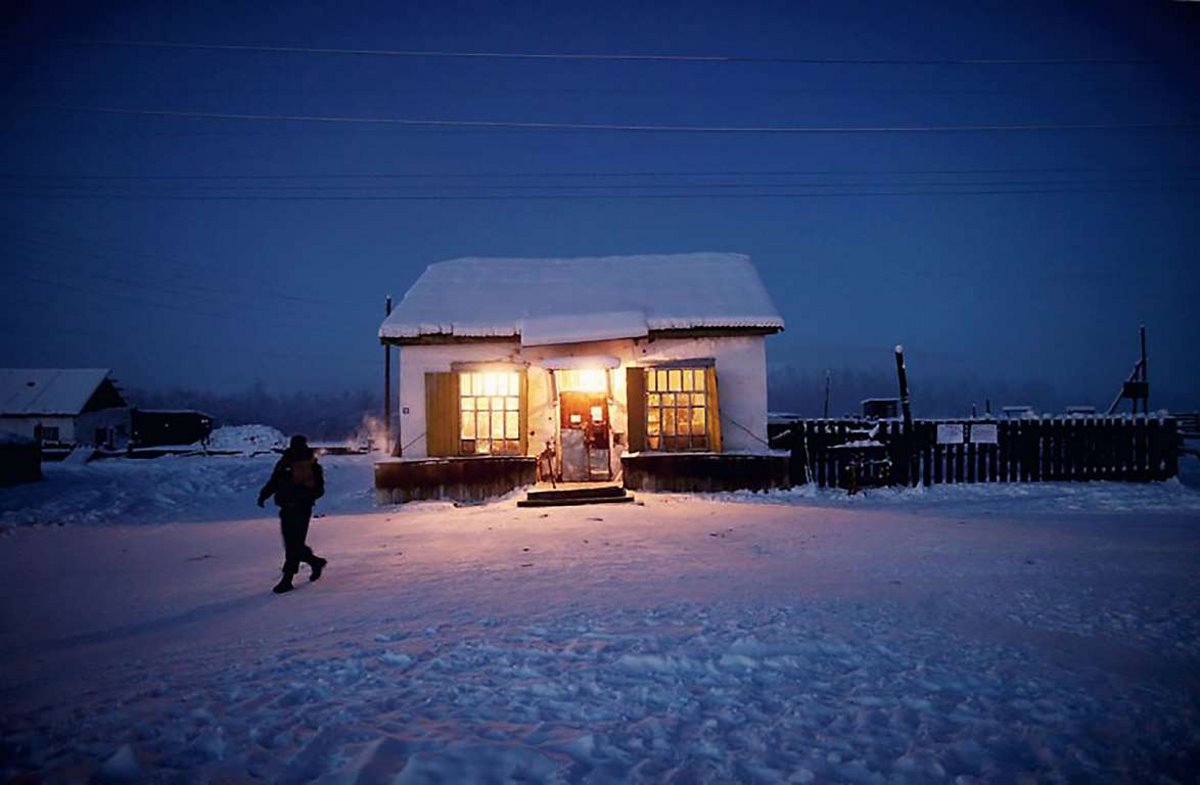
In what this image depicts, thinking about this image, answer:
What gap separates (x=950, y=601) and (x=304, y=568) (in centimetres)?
718

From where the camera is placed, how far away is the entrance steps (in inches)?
476

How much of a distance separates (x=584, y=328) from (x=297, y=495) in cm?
791

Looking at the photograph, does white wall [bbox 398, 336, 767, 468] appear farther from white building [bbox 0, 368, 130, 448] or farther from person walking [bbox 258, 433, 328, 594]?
white building [bbox 0, 368, 130, 448]

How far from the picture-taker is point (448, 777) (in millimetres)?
2645

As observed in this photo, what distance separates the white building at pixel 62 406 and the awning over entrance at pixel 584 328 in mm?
41660

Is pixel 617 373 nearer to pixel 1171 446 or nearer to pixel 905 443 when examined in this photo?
pixel 905 443

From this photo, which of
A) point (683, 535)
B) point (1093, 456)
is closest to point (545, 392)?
point (683, 535)

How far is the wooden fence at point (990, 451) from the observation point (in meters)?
13.8

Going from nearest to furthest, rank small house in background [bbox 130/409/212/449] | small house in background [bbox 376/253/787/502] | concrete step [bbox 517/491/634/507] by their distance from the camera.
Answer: concrete step [bbox 517/491/634/507] → small house in background [bbox 376/253/787/502] → small house in background [bbox 130/409/212/449]

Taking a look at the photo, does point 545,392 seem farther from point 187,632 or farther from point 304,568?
point 187,632

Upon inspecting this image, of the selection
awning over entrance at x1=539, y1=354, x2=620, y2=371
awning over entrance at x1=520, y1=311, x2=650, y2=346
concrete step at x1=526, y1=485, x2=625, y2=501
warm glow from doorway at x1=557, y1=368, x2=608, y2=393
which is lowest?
concrete step at x1=526, y1=485, x2=625, y2=501

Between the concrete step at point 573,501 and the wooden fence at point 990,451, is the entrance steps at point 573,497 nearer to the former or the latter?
the concrete step at point 573,501

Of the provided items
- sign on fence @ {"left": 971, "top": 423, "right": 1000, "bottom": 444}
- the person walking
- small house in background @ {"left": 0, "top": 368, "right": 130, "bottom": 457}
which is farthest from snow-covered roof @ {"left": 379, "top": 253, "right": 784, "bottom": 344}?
small house in background @ {"left": 0, "top": 368, "right": 130, "bottom": 457}

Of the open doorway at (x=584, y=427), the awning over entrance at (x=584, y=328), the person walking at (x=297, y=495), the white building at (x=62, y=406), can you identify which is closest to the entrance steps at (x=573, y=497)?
the open doorway at (x=584, y=427)
